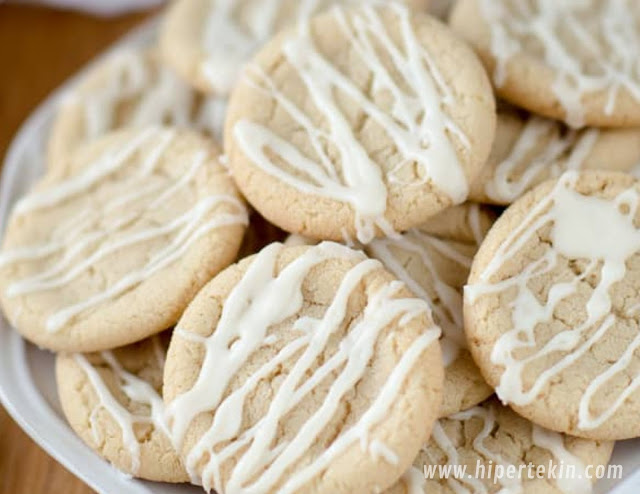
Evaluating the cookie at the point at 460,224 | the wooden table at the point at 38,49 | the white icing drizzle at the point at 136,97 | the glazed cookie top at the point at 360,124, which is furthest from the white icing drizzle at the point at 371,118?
the wooden table at the point at 38,49

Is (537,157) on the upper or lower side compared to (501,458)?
upper

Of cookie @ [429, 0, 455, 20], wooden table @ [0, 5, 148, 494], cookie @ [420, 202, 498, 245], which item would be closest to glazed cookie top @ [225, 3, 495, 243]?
cookie @ [420, 202, 498, 245]

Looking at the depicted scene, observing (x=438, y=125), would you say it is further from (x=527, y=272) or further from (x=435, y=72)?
(x=527, y=272)

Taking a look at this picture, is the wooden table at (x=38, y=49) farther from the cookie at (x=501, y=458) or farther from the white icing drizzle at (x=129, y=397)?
the cookie at (x=501, y=458)

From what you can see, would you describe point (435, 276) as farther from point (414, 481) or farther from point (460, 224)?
point (414, 481)

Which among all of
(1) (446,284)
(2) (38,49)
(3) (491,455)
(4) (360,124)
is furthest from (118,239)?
(2) (38,49)

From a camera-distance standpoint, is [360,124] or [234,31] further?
[234,31]

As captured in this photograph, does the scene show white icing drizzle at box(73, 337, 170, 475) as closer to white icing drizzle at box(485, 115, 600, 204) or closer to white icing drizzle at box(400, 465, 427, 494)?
white icing drizzle at box(400, 465, 427, 494)
